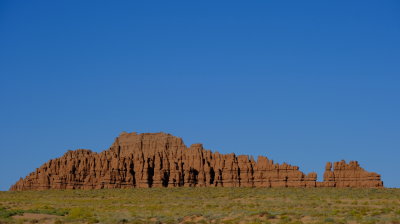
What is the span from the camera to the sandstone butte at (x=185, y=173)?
411 feet

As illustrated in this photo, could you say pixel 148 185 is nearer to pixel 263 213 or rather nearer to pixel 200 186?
pixel 200 186

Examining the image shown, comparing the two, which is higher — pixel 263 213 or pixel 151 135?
pixel 151 135

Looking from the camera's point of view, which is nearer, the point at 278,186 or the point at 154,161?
the point at 278,186

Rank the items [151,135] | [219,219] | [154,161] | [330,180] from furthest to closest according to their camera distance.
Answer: [151,135]
[154,161]
[330,180]
[219,219]

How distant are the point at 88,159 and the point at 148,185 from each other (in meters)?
23.3

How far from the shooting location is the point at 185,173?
14362 cm

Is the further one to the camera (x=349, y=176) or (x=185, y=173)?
(x=185, y=173)

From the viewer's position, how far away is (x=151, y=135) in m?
195

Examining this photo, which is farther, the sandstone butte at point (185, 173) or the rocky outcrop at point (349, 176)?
the sandstone butte at point (185, 173)

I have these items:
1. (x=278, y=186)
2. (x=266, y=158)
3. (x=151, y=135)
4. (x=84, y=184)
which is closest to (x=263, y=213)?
(x=278, y=186)

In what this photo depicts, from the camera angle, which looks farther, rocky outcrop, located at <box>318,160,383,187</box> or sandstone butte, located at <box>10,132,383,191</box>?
sandstone butte, located at <box>10,132,383,191</box>

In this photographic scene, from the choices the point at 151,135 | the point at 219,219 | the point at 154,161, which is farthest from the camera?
the point at 151,135

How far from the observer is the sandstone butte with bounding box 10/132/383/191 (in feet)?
411

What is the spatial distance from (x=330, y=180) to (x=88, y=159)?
Answer: 64809 millimetres
